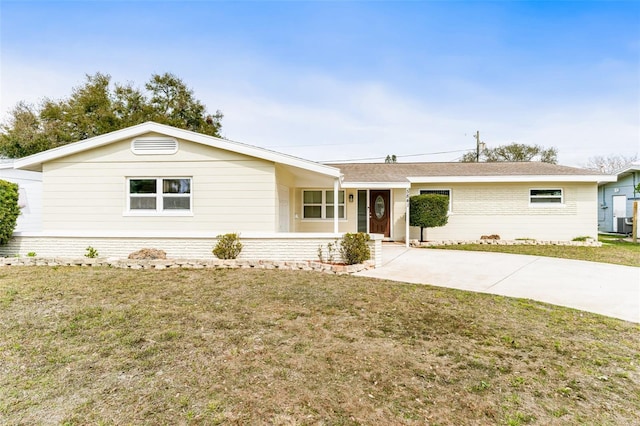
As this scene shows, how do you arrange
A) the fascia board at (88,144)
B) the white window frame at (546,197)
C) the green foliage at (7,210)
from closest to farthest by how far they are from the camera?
1. the green foliage at (7,210)
2. the fascia board at (88,144)
3. the white window frame at (546,197)

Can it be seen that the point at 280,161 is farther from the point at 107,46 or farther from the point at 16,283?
the point at 107,46

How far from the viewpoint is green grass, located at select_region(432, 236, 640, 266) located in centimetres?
1002

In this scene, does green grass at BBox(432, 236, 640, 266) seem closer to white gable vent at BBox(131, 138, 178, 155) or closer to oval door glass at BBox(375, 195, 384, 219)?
oval door glass at BBox(375, 195, 384, 219)

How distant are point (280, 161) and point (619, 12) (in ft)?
37.0

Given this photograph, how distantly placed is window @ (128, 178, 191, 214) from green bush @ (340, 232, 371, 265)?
16.3 ft

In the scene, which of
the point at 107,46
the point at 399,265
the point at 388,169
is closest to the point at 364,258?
the point at 399,265

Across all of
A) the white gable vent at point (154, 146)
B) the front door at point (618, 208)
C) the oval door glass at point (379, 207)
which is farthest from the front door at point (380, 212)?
the front door at point (618, 208)

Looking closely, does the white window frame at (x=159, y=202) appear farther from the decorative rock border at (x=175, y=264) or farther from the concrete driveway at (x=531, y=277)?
the concrete driveway at (x=531, y=277)

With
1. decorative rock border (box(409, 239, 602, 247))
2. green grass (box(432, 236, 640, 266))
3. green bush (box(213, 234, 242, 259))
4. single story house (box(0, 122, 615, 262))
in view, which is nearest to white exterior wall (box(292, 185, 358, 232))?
single story house (box(0, 122, 615, 262))

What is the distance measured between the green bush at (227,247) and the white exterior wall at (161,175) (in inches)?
31.8

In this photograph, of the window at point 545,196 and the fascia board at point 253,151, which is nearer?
the fascia board at point 253,151

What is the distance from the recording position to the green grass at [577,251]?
10017 millimetres

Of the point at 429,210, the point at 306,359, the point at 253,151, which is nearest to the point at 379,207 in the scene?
the point at 429,210

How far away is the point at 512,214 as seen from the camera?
→ 14.2 metres
